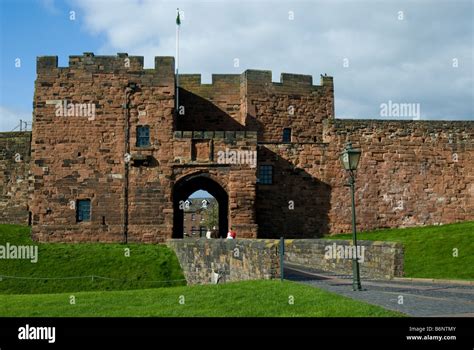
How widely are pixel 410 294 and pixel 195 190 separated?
25083 mm

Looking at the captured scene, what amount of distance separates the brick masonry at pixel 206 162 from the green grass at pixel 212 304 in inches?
512

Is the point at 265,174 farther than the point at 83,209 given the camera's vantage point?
Yes

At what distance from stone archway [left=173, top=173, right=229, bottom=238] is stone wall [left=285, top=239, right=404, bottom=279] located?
362 inches

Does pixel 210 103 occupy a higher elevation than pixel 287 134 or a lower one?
higher

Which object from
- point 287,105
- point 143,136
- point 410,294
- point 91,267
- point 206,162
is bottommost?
point 91,267

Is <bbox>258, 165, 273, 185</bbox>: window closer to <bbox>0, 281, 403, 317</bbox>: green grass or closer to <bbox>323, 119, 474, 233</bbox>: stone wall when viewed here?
<bbox>323, 119, 474, 233</bbox>: stone wall

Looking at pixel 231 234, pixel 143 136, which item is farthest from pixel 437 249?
pixel 143 136

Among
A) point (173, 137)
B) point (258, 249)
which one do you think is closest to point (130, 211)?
point (173, 137)

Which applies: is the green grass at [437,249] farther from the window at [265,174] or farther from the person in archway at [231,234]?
the person in archway at [231,234]

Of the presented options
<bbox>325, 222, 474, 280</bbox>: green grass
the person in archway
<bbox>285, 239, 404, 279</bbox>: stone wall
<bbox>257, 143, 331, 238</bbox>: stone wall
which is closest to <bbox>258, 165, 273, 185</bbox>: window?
<bbox>257, 143, 331, 238</bbox>: stone wall

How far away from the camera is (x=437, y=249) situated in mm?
24734

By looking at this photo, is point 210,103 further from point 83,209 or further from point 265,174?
point 83,209
